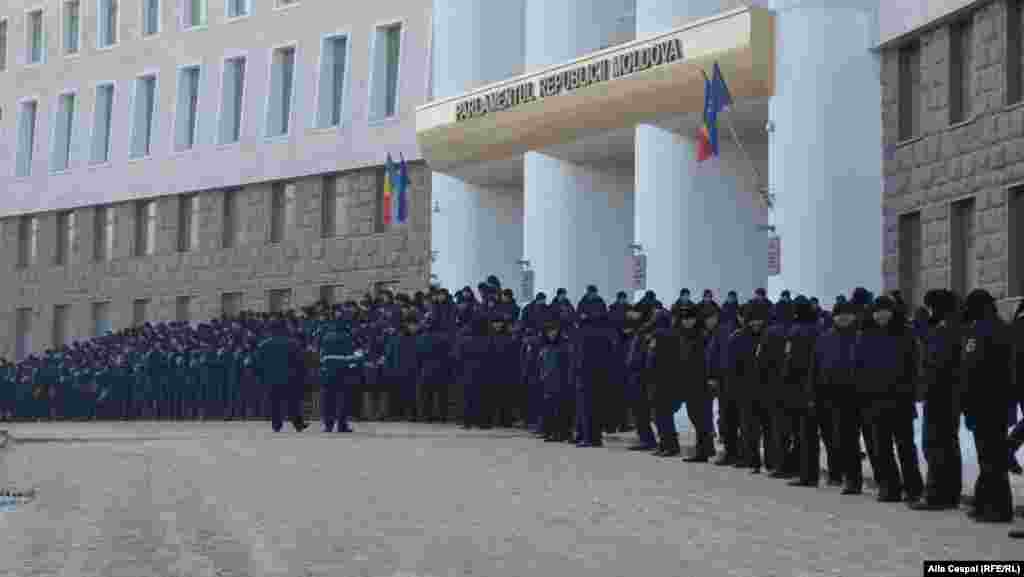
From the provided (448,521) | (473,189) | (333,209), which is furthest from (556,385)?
(333,209)

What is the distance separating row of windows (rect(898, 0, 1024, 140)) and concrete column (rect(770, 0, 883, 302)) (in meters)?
0.61

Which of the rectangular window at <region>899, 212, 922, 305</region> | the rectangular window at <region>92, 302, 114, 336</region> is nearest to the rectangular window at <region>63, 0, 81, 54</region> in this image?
the rectangular window at <region>92, 302, 114, 336</region>

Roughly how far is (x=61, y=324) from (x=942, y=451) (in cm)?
4843

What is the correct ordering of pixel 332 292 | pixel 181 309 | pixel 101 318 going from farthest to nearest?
pixel 101 318
pixel 181 309
pixel 332 292

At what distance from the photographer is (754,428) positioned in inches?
845

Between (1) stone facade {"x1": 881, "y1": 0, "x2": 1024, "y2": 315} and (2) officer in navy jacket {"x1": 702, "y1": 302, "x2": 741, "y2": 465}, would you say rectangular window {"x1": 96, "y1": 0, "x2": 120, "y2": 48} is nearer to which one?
(1) stone facade {"x1": 881, "y1": 0, "x2": 1024, "y2": 315}

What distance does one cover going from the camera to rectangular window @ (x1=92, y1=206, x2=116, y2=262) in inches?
2343

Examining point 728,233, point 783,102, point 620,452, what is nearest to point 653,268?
point 728,233

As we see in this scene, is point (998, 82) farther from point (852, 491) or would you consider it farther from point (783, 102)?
point (852, 491)

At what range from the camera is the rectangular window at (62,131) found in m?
62.2

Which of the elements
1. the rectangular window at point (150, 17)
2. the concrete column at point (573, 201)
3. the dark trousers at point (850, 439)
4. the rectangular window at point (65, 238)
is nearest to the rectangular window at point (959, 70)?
the concrete column at point (573, 201)

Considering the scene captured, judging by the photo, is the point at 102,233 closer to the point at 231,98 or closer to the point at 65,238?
the point at 65,238

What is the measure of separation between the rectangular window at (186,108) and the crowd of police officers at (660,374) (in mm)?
10380

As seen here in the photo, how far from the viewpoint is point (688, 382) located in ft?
76.4
